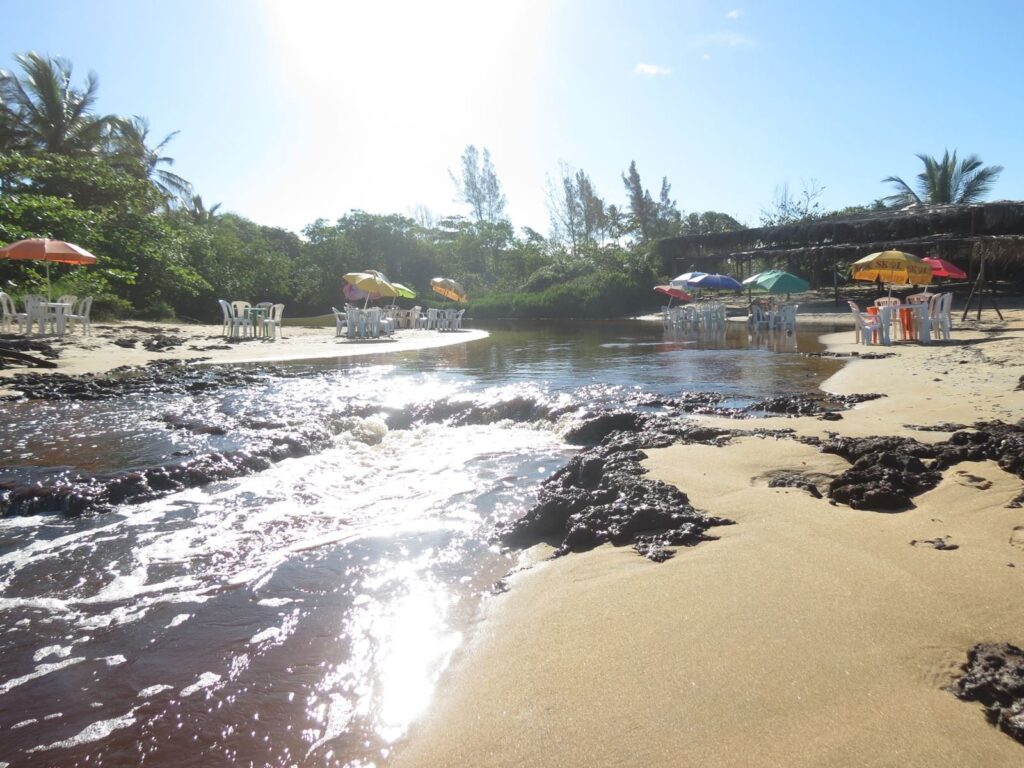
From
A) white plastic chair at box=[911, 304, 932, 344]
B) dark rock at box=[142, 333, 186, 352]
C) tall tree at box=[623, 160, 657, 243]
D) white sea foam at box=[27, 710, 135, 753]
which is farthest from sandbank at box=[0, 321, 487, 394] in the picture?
tall tree at box=[623, 160, 657, 243]

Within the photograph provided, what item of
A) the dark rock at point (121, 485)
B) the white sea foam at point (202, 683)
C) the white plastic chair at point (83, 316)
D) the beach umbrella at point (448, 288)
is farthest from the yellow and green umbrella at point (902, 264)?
the white plastic chair at point (83, 316)

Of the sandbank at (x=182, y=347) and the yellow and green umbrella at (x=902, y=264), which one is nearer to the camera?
the sandbank at (x=182, y=347)

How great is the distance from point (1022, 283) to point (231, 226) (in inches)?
1686

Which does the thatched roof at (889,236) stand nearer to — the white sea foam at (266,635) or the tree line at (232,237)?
the tree line at (232,237)

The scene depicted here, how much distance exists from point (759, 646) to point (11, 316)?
15.5 meters

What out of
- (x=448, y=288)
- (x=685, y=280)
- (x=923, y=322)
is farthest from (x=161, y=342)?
(x=685, y=280)

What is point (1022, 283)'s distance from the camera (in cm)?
2377

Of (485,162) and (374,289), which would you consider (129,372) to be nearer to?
(374,289)

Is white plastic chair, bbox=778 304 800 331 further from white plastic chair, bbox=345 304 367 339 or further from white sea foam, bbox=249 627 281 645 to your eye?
white sea foam, bbox=249 627 281 645

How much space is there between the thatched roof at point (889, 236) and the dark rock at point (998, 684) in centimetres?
2206

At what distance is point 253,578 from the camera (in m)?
3.28

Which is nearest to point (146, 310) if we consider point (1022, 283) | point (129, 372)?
point (129, 372)

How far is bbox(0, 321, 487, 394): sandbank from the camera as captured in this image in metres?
10.9

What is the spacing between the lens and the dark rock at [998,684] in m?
1.60
